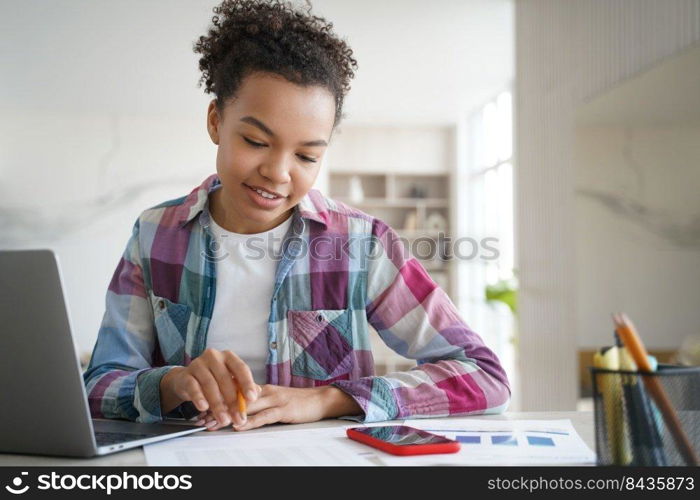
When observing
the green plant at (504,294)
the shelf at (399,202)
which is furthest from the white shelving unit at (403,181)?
the green plant at (504,294)

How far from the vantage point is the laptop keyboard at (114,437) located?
89 cm

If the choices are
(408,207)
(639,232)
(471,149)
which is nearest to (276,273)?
(639,232)

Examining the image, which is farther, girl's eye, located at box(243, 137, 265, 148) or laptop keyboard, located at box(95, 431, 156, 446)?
girl's eye, located at box(243, 137, 265, 148)

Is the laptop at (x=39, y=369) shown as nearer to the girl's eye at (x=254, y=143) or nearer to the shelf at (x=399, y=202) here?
the girl's eye at (x=254, y=143)

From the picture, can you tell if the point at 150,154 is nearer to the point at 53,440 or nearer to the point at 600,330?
the point at 600,330

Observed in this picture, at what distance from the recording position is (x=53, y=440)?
2.72 ft

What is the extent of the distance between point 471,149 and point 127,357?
6.50m

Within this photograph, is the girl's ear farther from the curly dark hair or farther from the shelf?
the shelf

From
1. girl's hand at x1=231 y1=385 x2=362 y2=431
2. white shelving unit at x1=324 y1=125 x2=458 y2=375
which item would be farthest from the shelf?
girl's hand at x1=231 y1=385 x2=362 y2=431

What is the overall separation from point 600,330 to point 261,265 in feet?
7.54

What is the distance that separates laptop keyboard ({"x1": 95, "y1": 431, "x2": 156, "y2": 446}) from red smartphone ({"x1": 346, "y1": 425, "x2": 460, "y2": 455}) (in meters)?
0.26

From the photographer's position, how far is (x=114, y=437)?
0.92 meters

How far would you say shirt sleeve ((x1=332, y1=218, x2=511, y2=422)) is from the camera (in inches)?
44.7
